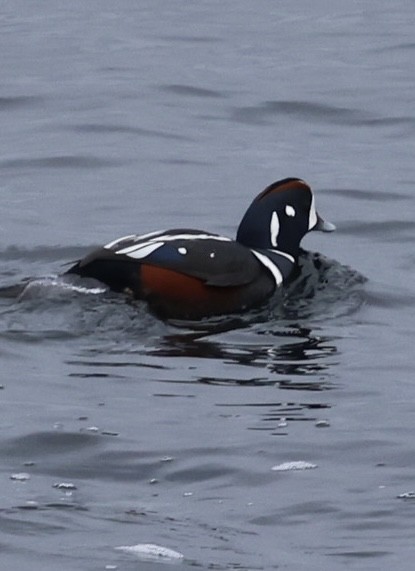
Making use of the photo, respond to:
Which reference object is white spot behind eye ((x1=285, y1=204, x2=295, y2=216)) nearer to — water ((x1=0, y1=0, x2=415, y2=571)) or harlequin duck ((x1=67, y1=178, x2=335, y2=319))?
water ((x1=0, y1=0, x2=415, y2=571))

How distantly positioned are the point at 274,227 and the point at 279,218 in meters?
0.08

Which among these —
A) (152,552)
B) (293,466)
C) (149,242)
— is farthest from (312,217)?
(152,552)

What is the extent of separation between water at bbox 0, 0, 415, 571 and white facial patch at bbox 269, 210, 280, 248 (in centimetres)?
31

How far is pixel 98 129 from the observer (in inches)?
695

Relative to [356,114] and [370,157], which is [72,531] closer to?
[370,157]

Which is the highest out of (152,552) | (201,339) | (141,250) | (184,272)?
(141,250)

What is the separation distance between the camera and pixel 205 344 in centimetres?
1016

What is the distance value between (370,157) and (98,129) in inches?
112

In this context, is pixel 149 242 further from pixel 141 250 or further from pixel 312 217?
pixel 312 217

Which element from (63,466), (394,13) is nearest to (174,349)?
(63,466)

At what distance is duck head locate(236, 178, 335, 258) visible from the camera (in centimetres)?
1173

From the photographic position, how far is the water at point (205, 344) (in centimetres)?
711

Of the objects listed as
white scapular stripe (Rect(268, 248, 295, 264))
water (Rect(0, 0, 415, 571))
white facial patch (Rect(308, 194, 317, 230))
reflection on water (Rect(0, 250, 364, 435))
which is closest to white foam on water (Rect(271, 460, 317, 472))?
water (Rect(0, 0, 415, 571))

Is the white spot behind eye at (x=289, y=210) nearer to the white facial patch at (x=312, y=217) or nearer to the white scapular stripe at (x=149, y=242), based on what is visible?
the white facial patch at (x=312, y=217)
